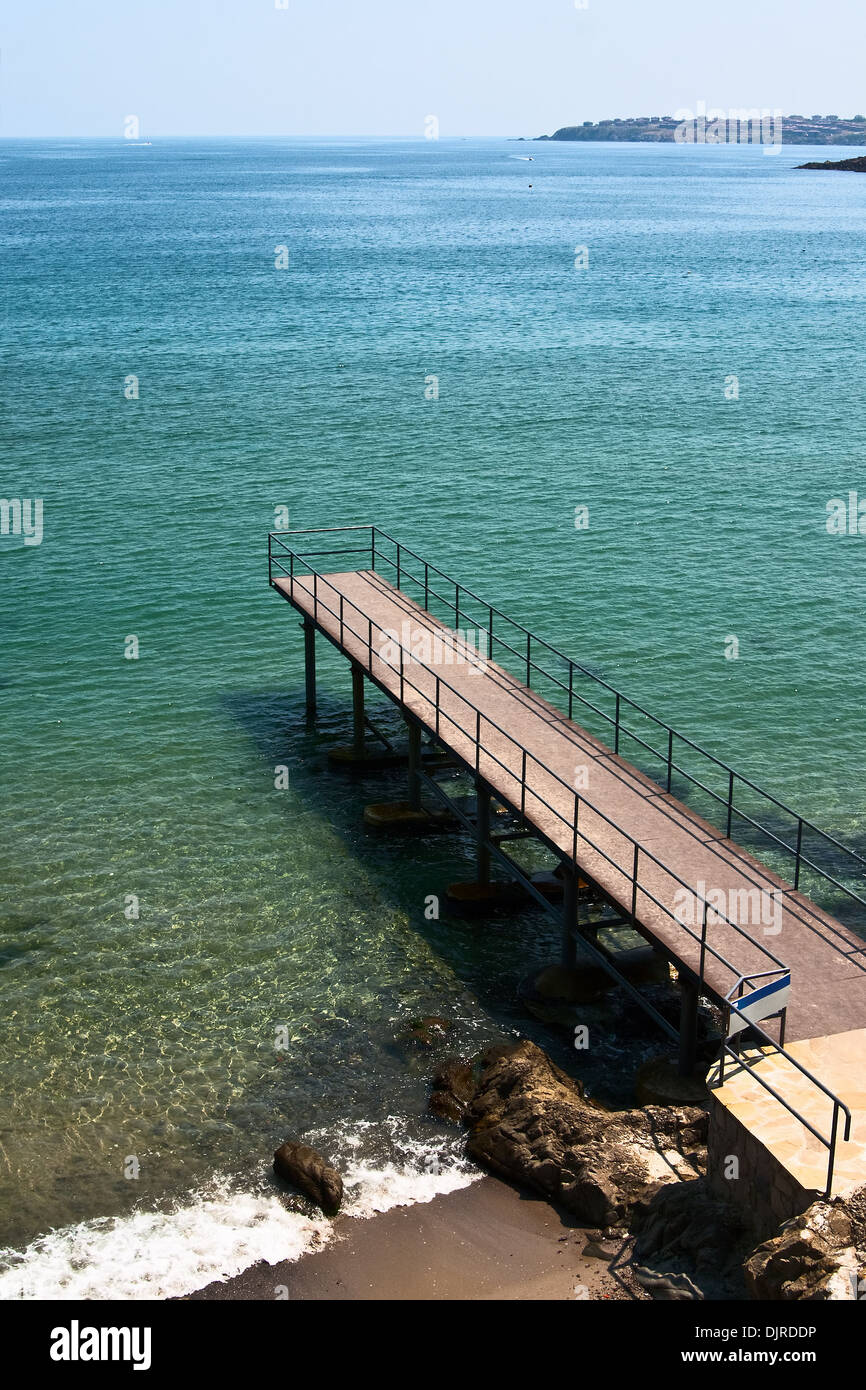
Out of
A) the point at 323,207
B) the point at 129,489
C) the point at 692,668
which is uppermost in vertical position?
the point at 323,207

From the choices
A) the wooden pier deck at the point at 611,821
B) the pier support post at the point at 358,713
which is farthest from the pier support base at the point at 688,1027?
the pier support post at the point at 358,713

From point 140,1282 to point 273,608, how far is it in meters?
22.9

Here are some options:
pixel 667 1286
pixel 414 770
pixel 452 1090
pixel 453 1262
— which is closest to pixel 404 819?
pixel 414 770

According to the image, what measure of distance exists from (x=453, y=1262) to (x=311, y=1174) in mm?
2096

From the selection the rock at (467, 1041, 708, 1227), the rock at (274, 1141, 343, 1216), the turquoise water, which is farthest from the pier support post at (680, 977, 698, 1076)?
the rock at (274, 1141, 343, 1216)

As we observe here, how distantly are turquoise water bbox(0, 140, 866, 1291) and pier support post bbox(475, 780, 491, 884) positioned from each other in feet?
3.38

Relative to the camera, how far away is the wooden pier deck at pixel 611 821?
16.7 meters

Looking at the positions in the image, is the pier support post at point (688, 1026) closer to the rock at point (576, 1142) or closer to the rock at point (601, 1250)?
the rock at point (576, 1142)

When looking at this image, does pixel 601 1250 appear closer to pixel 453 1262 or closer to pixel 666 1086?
pixel 453 1262

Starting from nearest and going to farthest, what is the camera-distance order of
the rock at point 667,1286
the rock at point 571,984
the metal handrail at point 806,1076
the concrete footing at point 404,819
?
the metal handrail at point 806,1076, the rock at point 667,1286, the rock at point 571,984, the concrete footing at point 404,819

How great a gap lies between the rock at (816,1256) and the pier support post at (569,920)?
749 cm

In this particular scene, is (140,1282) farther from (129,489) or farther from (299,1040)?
(129,489)
